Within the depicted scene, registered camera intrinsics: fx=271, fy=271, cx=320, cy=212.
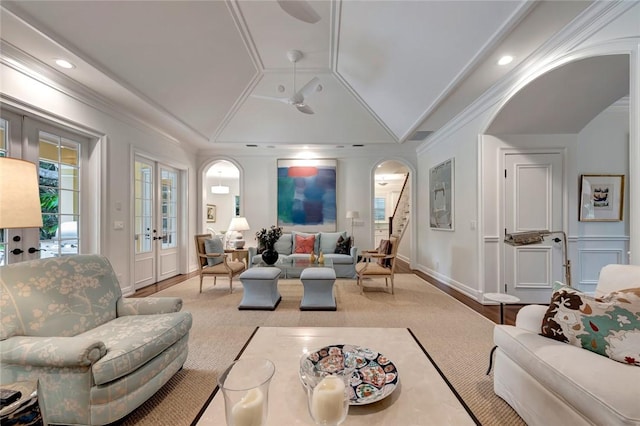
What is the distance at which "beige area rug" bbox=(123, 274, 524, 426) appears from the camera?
1789mm

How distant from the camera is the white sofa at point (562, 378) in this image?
1144 millimetres

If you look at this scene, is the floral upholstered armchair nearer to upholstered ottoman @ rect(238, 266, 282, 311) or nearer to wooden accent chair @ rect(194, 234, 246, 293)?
upholstered ottoman @ rect(238, 266, 282, 311)

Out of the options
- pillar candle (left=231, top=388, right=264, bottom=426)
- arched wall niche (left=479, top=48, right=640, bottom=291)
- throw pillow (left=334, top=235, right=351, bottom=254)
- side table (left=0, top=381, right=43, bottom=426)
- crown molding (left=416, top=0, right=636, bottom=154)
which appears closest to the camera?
pillar candle (left=231, top=388, right=264, bottom=426)

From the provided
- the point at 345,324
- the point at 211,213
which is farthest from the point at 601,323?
the point at 211,213

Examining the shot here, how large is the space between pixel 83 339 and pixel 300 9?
265cm

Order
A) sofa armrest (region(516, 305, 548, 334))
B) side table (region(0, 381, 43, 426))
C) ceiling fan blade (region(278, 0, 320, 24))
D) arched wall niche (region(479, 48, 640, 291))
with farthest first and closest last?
arched wall niche (region(479, 48, 640, 291))
ceiling fan blade (region(278, 0, 320, 24))
sofa armrest (region(516, 305, 548, 334))
side table (region(0, 381, 43, 426))

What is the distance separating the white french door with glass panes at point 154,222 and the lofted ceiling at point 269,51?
858mm

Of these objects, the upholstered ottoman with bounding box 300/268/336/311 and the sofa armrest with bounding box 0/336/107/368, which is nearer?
the sofa armrest with bounding box 0/336/107/368

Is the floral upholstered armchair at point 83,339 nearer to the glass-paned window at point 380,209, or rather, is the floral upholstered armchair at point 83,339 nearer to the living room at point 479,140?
the living room at point 479,140

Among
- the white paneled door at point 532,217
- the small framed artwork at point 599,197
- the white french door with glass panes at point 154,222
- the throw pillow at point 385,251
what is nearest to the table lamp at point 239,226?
the white french door with glass panes at point 154,222

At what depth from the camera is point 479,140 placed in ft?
12.7

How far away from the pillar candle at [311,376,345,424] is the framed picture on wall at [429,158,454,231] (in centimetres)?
441

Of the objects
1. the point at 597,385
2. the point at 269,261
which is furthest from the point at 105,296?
the point at 597,385

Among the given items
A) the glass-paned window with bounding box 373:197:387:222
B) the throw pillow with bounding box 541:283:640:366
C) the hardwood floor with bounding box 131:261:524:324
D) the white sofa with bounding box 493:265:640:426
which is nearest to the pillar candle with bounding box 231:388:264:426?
the white sofa with bounding box 493:265:640:426
